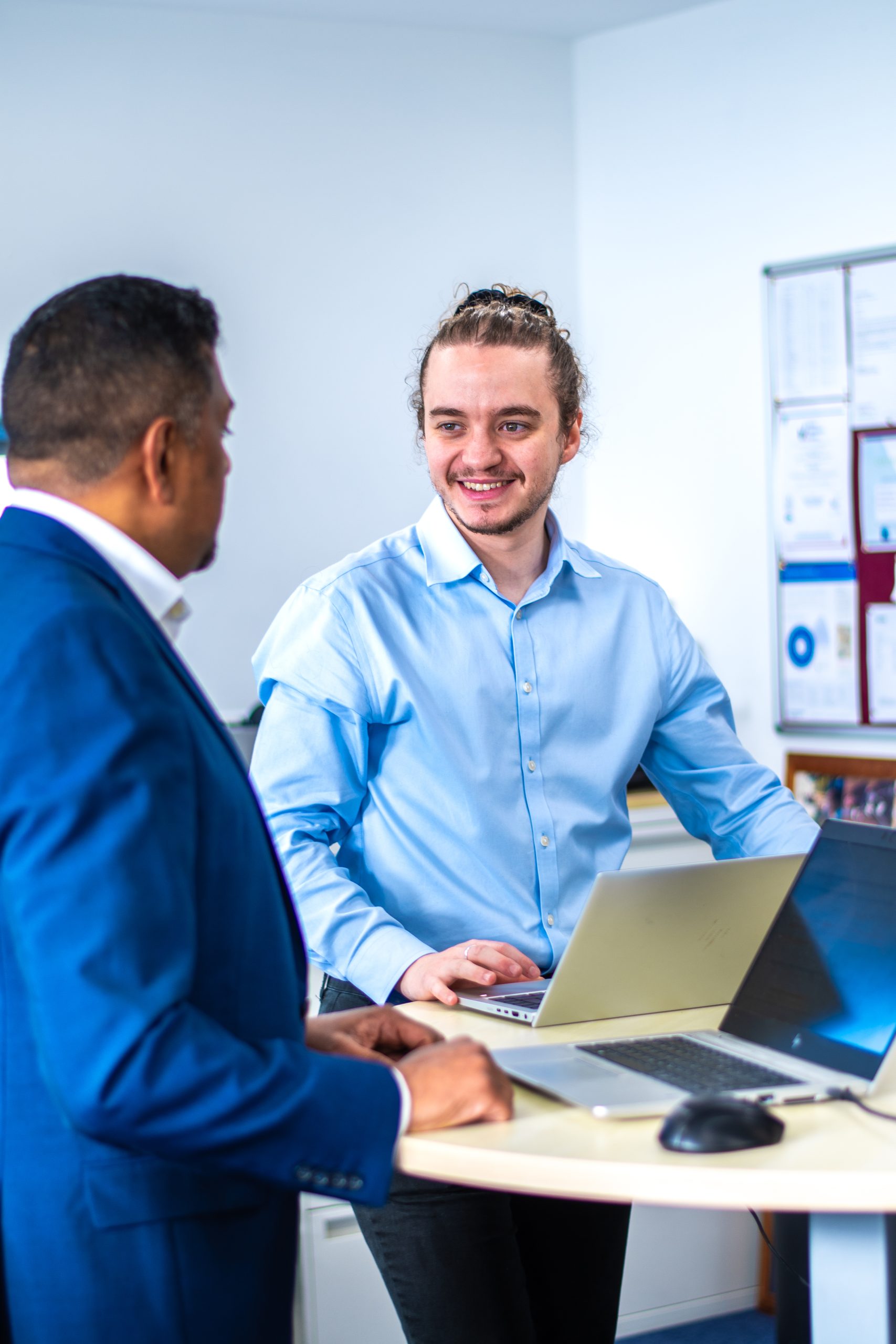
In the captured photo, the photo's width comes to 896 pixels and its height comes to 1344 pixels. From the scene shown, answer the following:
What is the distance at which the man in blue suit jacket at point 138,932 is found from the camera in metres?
0.88

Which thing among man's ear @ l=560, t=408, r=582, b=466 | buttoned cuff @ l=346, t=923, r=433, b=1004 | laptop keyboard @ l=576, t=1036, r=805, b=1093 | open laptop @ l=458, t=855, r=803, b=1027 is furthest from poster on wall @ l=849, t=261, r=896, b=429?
laptop keyboard @ l=576, t=1036, r=805, b=1093

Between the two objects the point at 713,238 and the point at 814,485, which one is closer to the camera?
the point at 814,485

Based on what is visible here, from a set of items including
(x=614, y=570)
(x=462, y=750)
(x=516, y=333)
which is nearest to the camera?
(x=462, y=750)

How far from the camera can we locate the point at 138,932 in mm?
885

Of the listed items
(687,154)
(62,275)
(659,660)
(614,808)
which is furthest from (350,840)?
(687,154)

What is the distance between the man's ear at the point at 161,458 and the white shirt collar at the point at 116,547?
42 mm

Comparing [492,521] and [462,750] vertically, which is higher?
[492,521]

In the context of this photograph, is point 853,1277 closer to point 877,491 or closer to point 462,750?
point 462,750

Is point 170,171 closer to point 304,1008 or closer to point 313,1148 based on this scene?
point 304,1008

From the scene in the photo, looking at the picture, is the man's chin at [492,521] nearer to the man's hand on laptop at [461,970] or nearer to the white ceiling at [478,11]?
the man's hand on laptop at [461,970]

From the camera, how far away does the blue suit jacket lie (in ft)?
2.89

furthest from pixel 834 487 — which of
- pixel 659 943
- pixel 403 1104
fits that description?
pixel 403 1104

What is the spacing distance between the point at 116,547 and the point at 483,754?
2.53ft

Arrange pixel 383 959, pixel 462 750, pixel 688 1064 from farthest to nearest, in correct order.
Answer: pixel 462 750
pixel 383 959
pixel 688 1064
